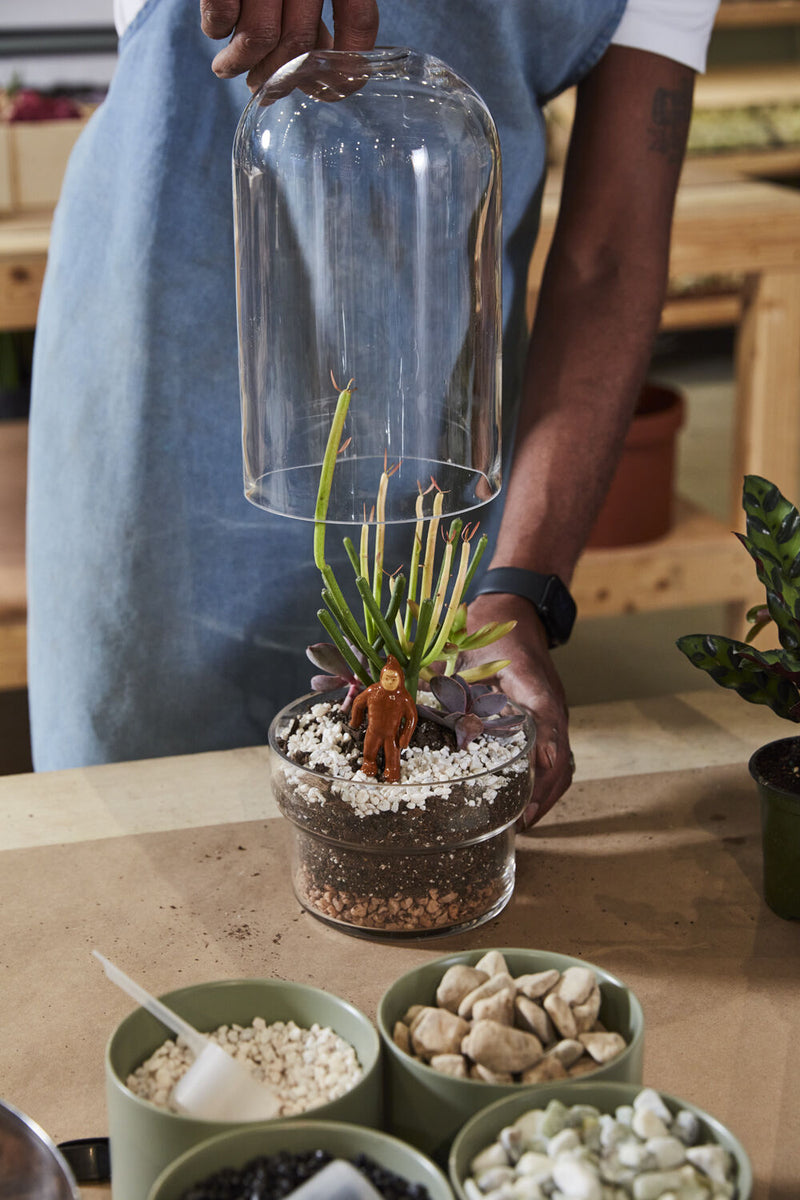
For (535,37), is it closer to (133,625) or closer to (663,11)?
(663,11)

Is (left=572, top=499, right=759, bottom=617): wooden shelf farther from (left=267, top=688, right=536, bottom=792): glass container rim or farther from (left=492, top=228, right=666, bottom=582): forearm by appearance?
(left=267, top=688, right=536, bottom=792): glass container rim

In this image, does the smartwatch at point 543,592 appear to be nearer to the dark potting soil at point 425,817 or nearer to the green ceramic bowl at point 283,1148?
the dark potting soil at point 425,817

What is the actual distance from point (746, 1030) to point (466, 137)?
19.3 inches

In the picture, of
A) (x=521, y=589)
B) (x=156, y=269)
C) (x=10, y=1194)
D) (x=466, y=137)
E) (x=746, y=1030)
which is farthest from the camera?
(x=156, y=269)

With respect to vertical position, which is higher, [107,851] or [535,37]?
[535,37]

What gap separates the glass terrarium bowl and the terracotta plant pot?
126 cm

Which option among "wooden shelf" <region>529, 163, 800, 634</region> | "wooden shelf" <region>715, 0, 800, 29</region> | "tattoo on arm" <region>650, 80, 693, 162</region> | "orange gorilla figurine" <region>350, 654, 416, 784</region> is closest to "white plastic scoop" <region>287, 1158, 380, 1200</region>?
"orange gorilla figurine" <region>350, 654, 416, 784</region>

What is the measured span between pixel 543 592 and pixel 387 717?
0.84 ft

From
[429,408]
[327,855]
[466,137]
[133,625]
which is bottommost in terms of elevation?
[133,625]

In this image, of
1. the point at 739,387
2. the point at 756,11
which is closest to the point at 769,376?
the point at 739,387

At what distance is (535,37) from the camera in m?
0.98

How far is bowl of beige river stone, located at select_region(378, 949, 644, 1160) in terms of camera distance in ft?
1.54

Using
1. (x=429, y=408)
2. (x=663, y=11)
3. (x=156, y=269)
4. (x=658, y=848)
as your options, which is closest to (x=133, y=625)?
(x=156, y=269)

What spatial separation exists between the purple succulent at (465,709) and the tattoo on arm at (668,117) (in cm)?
51
